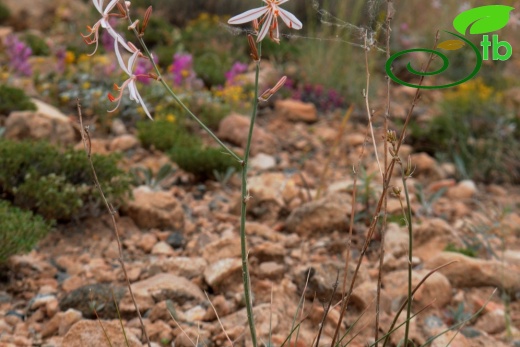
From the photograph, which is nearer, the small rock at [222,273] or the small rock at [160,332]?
the small rock at [160,332]

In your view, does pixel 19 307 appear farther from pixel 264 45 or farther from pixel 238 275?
pixel 264 45

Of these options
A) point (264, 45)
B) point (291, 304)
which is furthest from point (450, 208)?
point (264, 45)

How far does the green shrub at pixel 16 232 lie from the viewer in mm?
2791

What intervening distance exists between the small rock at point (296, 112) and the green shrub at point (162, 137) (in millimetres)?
1346

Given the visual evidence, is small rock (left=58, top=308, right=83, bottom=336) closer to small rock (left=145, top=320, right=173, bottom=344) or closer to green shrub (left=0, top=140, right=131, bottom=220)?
small rock (left=145, top=320, right=173, bottom=344)

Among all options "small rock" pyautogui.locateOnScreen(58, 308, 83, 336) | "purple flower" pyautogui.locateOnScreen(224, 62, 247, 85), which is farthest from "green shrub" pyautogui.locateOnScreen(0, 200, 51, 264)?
"purple flower" pyautogui.locateOnScreen(224, 62, 247, 85)

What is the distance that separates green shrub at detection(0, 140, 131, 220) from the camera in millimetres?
3326

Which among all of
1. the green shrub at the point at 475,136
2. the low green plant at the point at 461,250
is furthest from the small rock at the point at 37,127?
the green shrub at the point at 475,136

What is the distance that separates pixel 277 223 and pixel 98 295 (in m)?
1.36

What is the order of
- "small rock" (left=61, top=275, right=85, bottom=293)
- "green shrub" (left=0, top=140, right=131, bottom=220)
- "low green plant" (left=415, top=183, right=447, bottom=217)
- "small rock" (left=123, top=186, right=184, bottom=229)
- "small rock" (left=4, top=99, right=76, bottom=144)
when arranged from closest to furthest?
"small rock" (left=61, top=275, right=85, bottom=293), "green shrub" (left=0, top=140, right=131, bottom=220), "small rock" (left=123, top=186, right=184, bottom=229), "low green plant" (left=415, top=183, right=447, bottom=217), "small rock" (left=4, top=99, right=76, bottom=144)

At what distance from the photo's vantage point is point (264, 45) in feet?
25.7

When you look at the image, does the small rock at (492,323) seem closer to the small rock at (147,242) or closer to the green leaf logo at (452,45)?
the small rock at (147,242)

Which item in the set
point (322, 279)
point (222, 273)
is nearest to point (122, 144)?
point (222, 273)

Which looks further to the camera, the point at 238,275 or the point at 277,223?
the point at 277,223
